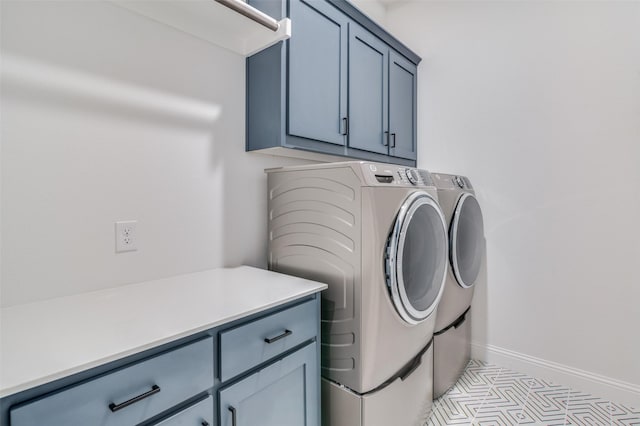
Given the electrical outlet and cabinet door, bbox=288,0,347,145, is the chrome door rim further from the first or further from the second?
the electrical outlet

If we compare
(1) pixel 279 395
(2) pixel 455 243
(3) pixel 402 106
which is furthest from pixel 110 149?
(3) pixel 402 106

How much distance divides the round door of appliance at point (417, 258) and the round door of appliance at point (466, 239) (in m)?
0.30

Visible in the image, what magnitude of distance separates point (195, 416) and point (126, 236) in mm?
746

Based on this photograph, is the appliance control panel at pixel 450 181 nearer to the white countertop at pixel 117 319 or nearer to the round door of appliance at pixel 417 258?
the round door of appliance at pixel 417 258

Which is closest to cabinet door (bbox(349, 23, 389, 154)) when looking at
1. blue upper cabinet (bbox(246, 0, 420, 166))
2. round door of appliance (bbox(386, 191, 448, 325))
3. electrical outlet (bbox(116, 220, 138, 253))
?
blue upper cabinet (bbox(246, 0, 420, 166))

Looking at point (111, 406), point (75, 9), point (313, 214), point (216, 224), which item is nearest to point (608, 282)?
point (313, 214)

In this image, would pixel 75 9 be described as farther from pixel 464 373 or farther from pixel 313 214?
pixel 464 373

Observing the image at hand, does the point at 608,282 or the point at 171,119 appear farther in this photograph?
the point at 608,282

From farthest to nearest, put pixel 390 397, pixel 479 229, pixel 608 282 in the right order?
pixel 479 229 < pixel 608 282 < pixel 390 397

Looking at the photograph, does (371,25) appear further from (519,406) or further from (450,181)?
(519,406)

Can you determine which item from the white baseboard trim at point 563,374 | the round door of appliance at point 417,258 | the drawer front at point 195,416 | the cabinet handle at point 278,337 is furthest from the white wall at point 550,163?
the drawer front at point 195,416

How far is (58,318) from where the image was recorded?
0.92 m

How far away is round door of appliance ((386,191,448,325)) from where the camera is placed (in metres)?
1.28

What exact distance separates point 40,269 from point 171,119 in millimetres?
740
